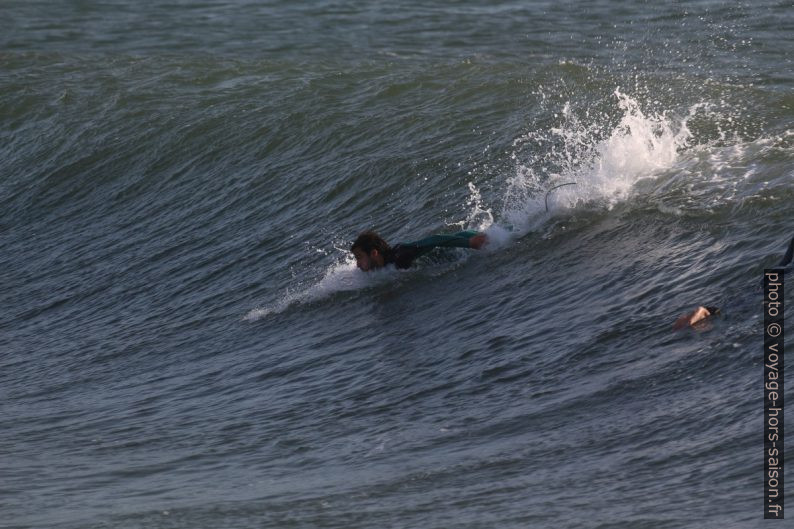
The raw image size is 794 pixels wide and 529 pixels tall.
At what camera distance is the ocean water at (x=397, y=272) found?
762 cm

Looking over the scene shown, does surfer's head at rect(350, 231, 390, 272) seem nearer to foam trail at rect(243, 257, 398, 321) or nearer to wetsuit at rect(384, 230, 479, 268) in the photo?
wetsuit at rect(384, 230, 479, 268)

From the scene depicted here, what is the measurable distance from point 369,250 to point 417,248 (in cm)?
48

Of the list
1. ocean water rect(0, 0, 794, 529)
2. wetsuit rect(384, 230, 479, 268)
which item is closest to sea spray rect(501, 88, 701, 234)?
ocean water rect(0, 0, 794, 529)

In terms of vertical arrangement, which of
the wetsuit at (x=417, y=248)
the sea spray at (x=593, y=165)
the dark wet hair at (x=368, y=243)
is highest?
the sea spray at (x=593, y=165)

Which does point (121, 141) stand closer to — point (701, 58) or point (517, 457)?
point (701, 58)

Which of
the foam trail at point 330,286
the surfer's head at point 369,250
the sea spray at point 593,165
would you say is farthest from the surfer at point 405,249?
the sea spray at point 593,165

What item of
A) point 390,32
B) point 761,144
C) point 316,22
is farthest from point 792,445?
point 316,22

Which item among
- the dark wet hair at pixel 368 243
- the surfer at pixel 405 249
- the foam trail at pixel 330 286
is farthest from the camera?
the foam trail at pixel 330 286

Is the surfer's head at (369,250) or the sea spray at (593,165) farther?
the sea spray at (593,165)

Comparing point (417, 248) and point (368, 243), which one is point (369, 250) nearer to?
point (368, 243)

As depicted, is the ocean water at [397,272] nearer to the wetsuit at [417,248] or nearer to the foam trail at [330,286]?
the foam trail at [330,286]

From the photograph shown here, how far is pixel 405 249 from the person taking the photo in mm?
12109

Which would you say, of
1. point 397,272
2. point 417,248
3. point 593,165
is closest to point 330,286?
point 397,272

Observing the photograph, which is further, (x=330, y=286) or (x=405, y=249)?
(x=330, y=286)
